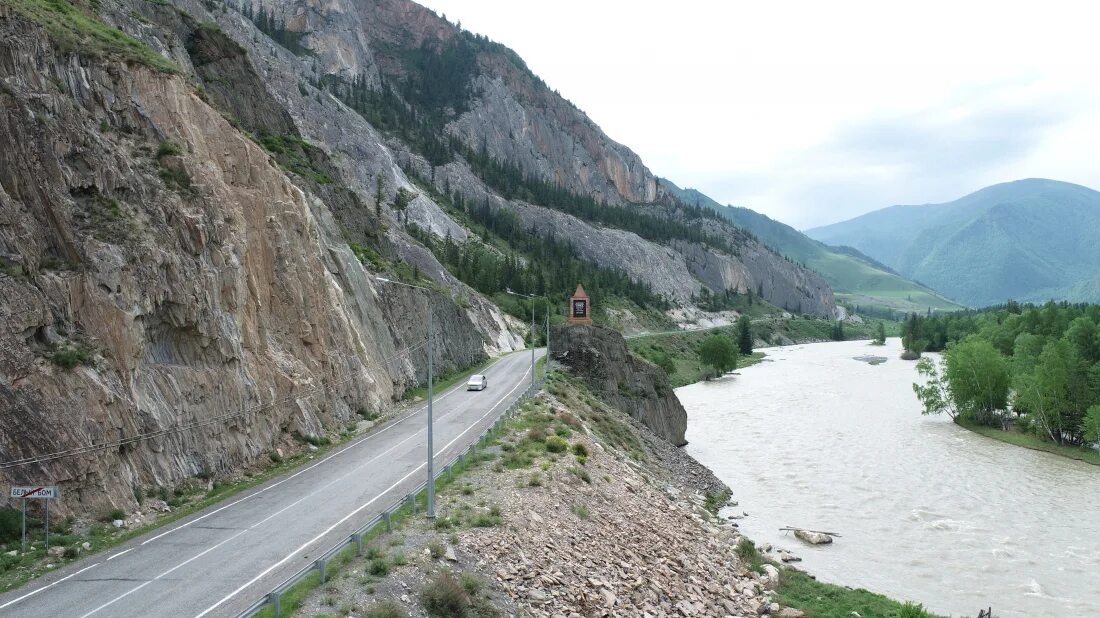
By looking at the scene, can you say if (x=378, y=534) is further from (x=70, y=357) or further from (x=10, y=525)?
(x=70, y=357)

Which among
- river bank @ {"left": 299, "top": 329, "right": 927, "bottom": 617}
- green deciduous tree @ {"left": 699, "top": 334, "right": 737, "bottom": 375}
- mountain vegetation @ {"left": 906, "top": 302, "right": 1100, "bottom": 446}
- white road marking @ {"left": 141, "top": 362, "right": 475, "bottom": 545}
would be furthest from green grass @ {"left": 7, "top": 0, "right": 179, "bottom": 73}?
green deciduous tree @ {"left": 699, "top": 334, "right": 737, "bottom": 375}

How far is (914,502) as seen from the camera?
36.6 meters

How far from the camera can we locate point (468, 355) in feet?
187

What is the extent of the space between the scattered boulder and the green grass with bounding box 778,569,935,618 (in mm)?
4949

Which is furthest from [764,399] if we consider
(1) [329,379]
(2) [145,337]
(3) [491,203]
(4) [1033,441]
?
(3) [491,203]

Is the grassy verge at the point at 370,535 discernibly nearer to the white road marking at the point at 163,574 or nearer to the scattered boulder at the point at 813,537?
the white road marking at the point at 163,574

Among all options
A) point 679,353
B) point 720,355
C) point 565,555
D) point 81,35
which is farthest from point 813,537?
point 679,353

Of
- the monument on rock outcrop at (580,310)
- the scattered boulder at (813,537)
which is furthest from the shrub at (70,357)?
the monument on rock outcrop at (580,310)

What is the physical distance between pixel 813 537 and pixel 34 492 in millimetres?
28042

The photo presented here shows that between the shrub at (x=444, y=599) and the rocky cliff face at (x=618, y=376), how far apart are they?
33.6 m

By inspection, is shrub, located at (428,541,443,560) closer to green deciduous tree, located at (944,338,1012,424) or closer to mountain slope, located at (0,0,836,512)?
mountain slope, located at (0,0,836,512)

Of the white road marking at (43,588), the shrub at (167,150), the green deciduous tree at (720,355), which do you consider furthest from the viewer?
the green deciduous tree at (720,355)

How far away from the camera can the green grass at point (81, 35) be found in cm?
2316

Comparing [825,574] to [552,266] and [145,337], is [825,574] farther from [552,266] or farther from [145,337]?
[552,266]
